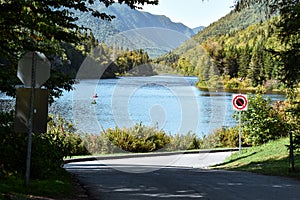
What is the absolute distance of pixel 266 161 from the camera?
1730 cm

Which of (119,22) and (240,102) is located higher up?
(119,22)

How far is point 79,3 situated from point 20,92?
295 centimetres

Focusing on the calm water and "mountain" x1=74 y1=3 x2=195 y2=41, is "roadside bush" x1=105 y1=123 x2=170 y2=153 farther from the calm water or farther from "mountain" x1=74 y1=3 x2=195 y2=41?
"mountain" x1=74 y1=3 x2=195 y2=41

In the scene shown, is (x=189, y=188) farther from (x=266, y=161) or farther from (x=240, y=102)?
(x=240, y=102)

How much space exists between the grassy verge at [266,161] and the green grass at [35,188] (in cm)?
715

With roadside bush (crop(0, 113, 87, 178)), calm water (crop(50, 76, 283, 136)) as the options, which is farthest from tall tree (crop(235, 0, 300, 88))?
roadside bush (crop(0, 113, 87, 178))

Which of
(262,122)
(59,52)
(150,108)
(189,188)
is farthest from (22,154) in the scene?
(150,108)

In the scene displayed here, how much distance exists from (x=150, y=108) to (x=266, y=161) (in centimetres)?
1471

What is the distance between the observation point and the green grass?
268 inches

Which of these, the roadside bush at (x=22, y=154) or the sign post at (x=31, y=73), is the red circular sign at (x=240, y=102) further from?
the sign post at (x=31, y=73)

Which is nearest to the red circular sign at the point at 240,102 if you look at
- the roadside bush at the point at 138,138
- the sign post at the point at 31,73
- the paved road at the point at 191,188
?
the roadside bush at the point at 138,138

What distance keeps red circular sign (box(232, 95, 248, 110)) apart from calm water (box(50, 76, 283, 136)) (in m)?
1.89

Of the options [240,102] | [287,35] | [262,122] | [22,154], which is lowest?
[262,122]

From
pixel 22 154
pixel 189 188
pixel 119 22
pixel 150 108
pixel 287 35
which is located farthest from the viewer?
pixel 150 108
